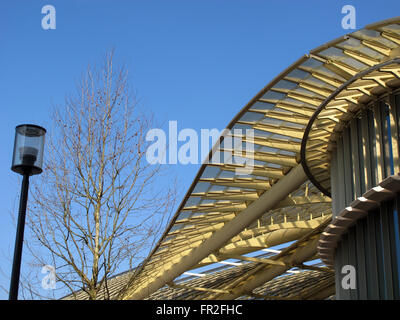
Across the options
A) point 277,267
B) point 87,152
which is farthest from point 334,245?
point 277,267

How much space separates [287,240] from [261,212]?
15.0ft

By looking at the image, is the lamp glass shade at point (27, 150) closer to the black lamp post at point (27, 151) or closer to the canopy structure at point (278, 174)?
the black lamp post at point (27, 151)

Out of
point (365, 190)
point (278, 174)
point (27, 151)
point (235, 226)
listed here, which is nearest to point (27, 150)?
point (27, 151)

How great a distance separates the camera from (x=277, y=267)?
29297mm

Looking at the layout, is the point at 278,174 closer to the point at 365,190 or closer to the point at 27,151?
the point at 365,190

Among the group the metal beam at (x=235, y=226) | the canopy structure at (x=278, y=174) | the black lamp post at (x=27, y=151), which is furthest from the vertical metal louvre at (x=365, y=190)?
the black lamp post at (x=27, y=151)

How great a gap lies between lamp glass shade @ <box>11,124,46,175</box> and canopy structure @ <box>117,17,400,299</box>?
4.25m

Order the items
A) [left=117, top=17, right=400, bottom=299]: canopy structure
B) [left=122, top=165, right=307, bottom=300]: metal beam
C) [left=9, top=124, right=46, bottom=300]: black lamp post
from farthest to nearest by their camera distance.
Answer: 1. [left=122, top=165, right=307, bottom=300]: metal beam
2. [left=117, top=17, right=400, bottom=299]: canopy structure
3. [left=9, top=124, right=46, bottom=300]: black lamp post

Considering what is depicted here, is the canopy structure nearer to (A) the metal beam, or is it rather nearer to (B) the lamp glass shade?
(A) the metal beam

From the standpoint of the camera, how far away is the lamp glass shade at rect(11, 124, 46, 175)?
30.3 feet

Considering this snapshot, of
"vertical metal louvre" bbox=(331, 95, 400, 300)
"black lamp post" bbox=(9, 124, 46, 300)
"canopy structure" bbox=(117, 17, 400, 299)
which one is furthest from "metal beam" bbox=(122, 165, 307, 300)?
"black lamp post" bbox=(9, 124, 46, 300)

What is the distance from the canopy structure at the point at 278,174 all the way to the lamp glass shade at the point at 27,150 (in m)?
4.25
